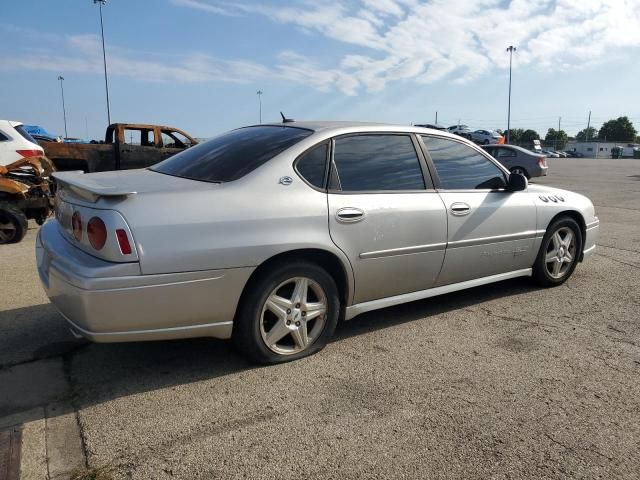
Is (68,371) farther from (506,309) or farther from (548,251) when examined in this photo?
(548,251)

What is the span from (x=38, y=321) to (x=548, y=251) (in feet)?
14.8

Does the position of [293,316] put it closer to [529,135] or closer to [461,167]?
[461,167]

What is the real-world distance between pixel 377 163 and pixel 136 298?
1914 millimetres

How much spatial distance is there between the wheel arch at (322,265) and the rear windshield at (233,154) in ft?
1.89

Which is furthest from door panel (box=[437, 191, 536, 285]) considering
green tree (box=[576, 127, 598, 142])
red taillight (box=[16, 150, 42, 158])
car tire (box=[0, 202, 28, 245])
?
green tree (box=[576, 127, 598, 142])

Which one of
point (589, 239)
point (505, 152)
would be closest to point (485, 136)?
point (505, 152)

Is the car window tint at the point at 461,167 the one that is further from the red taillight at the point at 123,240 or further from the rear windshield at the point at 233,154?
the red taillight at the point at 123,240

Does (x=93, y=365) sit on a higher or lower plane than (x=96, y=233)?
lower

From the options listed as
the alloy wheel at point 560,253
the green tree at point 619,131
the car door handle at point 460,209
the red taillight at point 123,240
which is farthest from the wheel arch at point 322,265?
the green tree at point 619,131

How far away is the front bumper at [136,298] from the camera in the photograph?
2723 mm

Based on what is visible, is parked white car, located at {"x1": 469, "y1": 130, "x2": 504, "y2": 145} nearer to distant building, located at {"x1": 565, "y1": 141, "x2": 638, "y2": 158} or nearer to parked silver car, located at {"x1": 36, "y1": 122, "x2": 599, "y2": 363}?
parked silver car, located at {"x1": 36, "y1": 122, "x2": 599, "y2": 363}

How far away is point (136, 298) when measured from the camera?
2.76m

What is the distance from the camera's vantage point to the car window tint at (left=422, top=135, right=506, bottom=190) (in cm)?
412

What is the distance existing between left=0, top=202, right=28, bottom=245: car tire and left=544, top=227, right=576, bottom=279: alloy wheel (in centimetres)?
670
